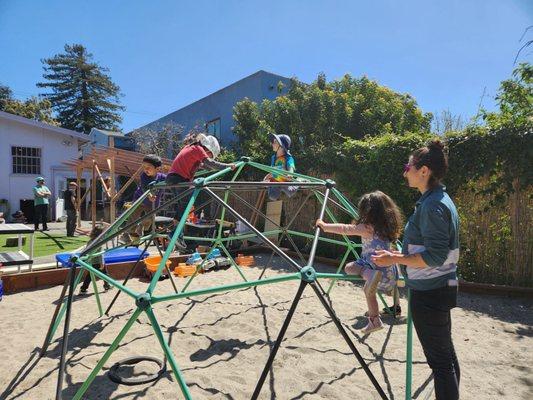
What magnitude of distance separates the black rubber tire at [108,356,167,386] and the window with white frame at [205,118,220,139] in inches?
615

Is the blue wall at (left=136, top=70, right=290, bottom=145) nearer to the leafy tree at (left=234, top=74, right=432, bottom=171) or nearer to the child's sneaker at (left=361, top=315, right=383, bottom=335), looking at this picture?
the leafy tree at (left=234, top=74, right=432, bottom=171)

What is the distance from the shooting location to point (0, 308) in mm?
4402

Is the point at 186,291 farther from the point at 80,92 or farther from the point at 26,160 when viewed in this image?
the point at 80,92

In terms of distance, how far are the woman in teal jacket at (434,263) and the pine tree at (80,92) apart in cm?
4060

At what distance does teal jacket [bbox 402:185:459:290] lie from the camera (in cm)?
176

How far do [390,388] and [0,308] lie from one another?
4.28 metres

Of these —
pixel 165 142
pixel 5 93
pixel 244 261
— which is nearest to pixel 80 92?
pixel 5 93

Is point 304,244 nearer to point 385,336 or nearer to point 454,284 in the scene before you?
point 385,336

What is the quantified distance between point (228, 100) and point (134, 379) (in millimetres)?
15828

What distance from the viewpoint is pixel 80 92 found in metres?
38.4

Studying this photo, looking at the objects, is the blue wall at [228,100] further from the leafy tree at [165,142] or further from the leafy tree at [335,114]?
the leafy tree at [335,114]

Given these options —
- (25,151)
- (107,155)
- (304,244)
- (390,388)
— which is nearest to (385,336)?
(390,388)

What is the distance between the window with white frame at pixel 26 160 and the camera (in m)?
15.5

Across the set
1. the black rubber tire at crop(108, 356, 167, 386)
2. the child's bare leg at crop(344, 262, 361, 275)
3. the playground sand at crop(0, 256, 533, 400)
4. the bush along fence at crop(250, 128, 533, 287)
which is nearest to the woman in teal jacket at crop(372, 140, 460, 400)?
the playground sand at crop(0, 256, 533, 400)
